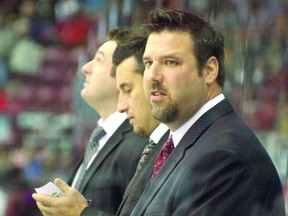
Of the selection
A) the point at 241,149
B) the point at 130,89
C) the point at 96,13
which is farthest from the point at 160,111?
the point at 96,13

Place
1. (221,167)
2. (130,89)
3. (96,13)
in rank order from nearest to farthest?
(221,167), (130,89), (96,13)

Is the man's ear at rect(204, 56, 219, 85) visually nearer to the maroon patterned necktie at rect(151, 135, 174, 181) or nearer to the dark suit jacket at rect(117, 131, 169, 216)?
the maroon patterned necktie at rect(151, 135, 174, 181)

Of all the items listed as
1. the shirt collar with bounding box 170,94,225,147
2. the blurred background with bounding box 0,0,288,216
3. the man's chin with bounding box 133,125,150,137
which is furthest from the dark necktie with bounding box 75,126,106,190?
the shirt collar with bounding box 170,94,225,147

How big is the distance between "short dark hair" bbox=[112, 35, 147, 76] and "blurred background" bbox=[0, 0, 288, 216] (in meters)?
0.31

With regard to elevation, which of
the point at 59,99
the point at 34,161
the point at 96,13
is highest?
the point at 96,13

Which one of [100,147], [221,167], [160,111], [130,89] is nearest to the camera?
[221,167]

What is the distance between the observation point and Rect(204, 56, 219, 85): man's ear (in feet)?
6.08

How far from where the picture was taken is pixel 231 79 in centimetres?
251

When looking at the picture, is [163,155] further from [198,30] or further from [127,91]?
[127,91]

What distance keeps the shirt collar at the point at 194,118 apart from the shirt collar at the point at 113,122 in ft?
2.48

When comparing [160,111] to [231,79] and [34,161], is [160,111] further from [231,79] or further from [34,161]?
[34,161]

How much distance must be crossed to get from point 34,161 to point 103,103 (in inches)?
61.9

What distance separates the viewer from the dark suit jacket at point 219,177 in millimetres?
1630

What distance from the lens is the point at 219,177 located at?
1.64 metres
